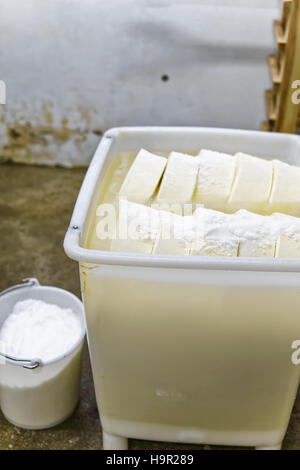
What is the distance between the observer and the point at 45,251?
206 centimetres

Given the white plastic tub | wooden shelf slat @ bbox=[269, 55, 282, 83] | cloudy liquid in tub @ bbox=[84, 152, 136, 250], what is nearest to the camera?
the white plastic tub

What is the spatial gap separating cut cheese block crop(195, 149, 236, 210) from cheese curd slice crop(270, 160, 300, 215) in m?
0.12

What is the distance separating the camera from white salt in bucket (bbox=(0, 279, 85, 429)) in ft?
4.18

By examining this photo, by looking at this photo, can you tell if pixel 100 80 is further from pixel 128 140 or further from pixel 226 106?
pixel 128 140

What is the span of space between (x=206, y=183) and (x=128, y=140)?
1.05 ft

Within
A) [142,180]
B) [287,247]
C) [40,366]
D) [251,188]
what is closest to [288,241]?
[287,247]

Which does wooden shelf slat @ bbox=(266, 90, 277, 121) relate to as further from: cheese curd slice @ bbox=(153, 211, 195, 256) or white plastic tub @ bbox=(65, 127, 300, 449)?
cheese curd slice @ bbox=(153, 211, 195, 256)

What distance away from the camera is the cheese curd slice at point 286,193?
1263 millimetres

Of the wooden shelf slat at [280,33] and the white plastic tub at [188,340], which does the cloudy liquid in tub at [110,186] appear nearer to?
the white plastic tub at [188,340]

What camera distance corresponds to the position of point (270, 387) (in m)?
1.17

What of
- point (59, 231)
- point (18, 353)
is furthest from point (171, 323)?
point (59, 231)

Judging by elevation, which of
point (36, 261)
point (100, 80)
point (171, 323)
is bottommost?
point (36, 261)

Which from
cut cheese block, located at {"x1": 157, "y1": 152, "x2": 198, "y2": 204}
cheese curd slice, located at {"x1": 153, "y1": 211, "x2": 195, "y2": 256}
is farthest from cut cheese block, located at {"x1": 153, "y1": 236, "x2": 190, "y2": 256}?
cut cheese block, located at {"x1": 157, "y1": 152, "x2": 198, "y2": 204}

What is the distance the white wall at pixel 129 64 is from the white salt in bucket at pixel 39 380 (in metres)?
1.17
